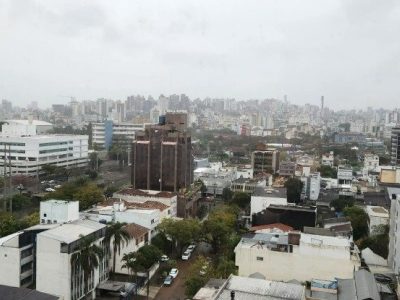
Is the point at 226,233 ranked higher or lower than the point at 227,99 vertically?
lower

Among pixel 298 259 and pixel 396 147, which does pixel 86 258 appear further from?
pixel 396 147

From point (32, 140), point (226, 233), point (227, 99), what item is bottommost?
point (226, 233)

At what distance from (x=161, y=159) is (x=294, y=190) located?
27.9 ft

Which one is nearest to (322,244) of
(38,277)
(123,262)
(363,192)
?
(123,262)

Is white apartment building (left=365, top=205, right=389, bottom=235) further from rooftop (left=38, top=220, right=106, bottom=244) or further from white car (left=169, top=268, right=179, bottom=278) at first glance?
rooftop (left=38, top=220, right=106, bottom=244)

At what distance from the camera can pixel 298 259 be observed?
13734mm

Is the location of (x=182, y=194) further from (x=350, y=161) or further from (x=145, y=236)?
(x=350, y=161)

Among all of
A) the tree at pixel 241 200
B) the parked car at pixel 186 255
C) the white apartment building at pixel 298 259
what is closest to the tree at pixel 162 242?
the parked car at pixel 186 255

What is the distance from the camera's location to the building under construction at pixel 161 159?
24.7m

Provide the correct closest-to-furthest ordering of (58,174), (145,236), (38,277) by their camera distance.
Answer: (38,277) → (145,236) → (58,174)

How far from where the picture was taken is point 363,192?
91.5 ft

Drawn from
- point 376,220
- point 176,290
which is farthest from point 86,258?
point 376,220

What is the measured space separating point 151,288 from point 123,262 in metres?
1.43

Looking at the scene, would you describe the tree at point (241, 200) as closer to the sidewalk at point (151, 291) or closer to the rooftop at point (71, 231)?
the sidewalk at point (151, 291)
